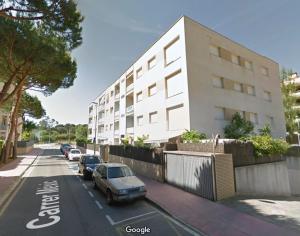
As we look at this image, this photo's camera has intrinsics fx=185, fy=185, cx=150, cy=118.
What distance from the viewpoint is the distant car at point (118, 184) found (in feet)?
25.1

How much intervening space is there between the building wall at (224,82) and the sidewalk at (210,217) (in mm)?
7903

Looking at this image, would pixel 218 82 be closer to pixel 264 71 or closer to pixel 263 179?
pixel 264 71

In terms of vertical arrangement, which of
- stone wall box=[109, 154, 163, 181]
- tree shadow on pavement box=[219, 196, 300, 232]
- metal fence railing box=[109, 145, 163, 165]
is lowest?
tree shadow on pavement box=[219, 196, 300, 232]

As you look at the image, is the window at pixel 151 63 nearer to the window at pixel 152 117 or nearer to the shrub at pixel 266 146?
the window at pixel 152 117

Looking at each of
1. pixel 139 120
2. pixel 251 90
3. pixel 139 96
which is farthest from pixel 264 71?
pixel 139 120

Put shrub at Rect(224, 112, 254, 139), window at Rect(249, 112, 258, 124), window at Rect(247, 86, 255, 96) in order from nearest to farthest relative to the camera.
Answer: shrub at Rect(224, 112, 254, 139), window at Rect(249, 112, 258, 124), window at Rect(247, 86, 255, 96)

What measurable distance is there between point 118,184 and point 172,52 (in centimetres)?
1427

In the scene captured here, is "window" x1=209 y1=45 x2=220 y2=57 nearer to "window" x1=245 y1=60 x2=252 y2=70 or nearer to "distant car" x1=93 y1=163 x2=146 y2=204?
"window" x1=245 y1=60 x2=252 y2=70

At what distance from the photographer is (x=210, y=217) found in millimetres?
6496

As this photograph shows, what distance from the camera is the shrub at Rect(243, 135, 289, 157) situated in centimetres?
1075

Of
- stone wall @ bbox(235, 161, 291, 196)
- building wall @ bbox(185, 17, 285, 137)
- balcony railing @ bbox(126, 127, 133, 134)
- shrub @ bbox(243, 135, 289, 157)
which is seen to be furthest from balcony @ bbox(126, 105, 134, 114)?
stone wall @ bbox(235, 161, 291, 196)

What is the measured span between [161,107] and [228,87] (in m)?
7.36

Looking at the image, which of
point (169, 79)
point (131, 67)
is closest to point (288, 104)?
point (169, 79)

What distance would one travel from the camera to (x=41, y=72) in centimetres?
1498
